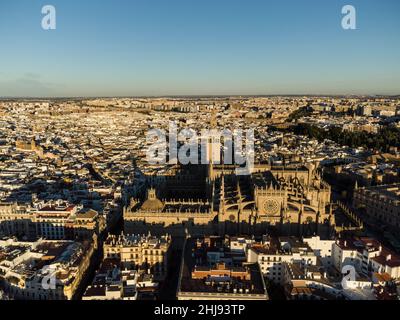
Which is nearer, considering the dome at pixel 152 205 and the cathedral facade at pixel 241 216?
the cathedral facade at pixel 241 216

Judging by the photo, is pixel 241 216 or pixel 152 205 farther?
pixel 152 205

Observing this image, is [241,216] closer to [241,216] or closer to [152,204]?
[241,216]

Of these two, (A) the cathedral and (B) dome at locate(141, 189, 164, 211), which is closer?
(A) the cathedral

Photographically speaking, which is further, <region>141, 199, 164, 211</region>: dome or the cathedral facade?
<region>141, 199, 164, 211</region>: dome

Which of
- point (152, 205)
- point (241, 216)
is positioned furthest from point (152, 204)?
point (241, 216)

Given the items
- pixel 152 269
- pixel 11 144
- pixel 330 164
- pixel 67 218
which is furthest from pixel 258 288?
pixel 11 144

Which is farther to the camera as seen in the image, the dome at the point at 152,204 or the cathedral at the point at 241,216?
the dome at the point at 152,204

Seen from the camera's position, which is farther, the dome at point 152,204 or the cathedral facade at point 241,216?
the dome at point 152,204

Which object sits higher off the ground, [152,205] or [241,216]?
[152,205]

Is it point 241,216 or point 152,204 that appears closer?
point 241,216

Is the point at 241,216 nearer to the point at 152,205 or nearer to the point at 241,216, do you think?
the point at 241,216
